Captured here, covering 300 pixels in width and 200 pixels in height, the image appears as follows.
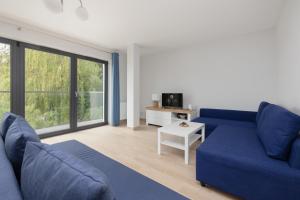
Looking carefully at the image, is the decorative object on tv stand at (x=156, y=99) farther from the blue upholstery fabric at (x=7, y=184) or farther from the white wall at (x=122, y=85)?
the blue upholstery fabric at (x=7, y=184)

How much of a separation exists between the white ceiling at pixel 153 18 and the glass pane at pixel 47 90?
0.68 meters

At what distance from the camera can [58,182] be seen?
1.73ft

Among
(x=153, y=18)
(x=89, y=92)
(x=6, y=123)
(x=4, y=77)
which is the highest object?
(x=153, y=18)

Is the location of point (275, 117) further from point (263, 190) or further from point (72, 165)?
point (72, 165)

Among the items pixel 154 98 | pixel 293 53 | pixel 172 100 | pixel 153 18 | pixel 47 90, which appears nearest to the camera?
pixel 293 53

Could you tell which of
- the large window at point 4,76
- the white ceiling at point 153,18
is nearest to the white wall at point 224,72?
the white ceiling at point 153,18

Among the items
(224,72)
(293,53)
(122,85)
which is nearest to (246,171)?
(293,53)

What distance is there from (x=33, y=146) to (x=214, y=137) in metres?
2.00

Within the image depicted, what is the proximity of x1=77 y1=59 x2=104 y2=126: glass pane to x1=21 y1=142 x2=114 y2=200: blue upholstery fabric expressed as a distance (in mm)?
3507

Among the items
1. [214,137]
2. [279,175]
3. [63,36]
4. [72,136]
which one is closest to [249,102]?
[214,137]

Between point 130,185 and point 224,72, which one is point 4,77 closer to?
point 130,185

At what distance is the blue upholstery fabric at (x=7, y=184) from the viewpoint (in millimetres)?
617

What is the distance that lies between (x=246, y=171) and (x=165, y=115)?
3.02 meters

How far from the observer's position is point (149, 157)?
2.42m
